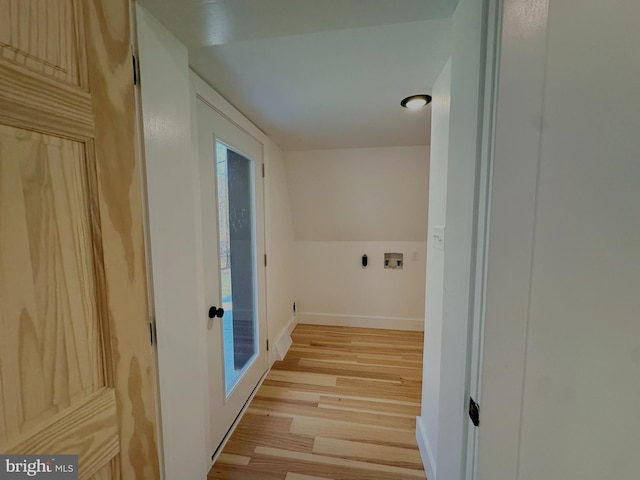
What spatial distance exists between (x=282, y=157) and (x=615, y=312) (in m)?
2.66

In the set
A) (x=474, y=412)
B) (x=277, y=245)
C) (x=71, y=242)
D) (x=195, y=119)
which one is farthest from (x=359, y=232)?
(x=71, y=242)

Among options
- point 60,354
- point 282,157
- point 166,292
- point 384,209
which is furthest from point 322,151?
point 60,354

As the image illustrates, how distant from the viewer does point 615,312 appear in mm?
452

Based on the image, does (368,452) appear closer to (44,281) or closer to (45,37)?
(44,281)

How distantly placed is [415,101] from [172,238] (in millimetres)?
1598

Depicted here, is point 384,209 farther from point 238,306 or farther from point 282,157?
point 238,306

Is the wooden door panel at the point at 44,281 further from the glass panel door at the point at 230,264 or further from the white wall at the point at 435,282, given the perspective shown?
the white wall at the point at 435,282

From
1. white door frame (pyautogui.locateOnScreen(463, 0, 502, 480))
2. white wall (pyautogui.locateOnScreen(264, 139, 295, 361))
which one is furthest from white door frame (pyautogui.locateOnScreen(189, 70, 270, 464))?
white door frame (pyautogui.locateOnScreen(463, 0, 502, 480))

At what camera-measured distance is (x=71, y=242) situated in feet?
1.51

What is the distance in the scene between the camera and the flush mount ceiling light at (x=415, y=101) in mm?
1521

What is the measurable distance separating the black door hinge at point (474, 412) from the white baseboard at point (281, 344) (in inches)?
81.5

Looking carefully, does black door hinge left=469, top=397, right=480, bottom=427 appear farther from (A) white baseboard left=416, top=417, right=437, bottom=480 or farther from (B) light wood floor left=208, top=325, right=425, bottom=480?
(B) light wood floor left=208, top=325, right=425, bottom=480

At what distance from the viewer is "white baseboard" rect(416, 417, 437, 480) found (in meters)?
1.30

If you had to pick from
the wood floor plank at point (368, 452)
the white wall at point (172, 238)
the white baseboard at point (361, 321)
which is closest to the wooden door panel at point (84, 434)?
the white wall at point (172, 238)
